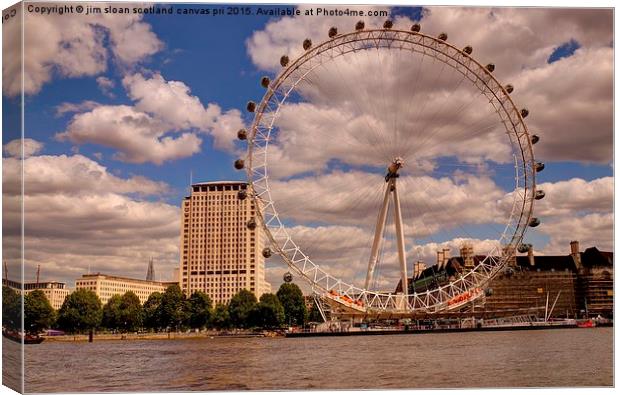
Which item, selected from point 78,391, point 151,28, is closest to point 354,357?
point 78,391

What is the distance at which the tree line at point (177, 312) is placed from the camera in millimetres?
52781

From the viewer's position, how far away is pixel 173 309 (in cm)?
5716

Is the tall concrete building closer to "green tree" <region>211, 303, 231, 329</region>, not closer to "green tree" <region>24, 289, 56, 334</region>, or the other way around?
"green tree" <region>211, 303, 231, 329</region>

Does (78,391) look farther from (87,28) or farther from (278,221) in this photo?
(278,221)

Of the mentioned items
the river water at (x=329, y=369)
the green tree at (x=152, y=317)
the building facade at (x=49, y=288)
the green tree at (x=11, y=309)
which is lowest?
the river water at (x=329, y=369)

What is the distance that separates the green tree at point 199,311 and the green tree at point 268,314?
335cm

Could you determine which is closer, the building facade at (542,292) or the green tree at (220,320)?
the building facade at (542,292)

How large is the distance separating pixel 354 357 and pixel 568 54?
1277cm

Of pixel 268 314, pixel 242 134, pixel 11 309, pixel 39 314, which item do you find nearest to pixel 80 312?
pixel 39 314

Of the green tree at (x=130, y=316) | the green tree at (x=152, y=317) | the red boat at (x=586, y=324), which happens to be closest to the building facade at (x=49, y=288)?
the green tree at (x=130, y=316)

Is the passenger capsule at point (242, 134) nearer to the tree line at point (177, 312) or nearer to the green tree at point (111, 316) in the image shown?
the tree line at point (177, 312)

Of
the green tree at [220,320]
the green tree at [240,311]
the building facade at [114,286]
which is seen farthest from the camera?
the green tree at [240,311]

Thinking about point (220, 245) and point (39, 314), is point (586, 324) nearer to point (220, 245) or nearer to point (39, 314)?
point (220, 245)

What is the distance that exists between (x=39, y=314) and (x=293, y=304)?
909 inches
